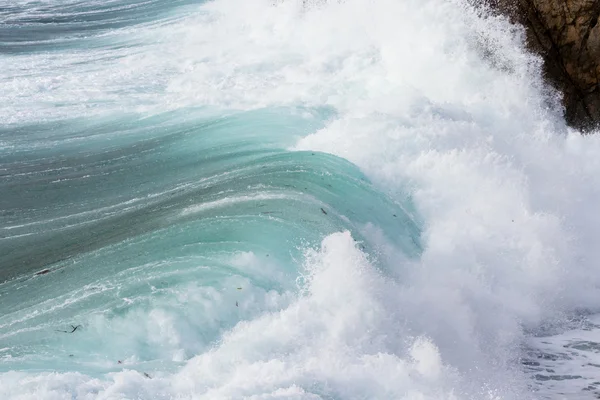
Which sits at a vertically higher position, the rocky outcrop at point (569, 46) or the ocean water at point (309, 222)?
the rocky outcrop at point (569, 46)

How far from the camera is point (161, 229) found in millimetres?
6105

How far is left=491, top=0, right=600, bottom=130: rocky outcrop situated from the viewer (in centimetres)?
991

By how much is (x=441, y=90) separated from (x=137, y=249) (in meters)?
5.76

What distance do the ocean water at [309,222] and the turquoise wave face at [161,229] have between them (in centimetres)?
3

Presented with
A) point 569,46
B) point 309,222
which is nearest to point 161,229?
point 309,222

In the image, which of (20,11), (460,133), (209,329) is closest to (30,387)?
(209,329)

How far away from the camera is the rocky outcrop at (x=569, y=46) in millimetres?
9914

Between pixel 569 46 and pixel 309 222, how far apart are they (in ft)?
20.9

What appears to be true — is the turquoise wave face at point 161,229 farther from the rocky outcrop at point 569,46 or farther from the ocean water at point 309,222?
the rocky outcrop at point 569,46

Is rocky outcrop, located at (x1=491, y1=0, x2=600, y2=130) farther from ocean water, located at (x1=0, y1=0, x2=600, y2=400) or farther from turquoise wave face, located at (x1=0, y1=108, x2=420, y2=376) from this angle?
turquoise wave face, located at (x1=0, y1=108, x2=420, y2=376)

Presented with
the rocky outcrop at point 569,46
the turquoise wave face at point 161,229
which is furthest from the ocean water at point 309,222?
the rocky outcrop at point 569,46

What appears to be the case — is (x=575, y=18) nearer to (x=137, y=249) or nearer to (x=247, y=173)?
(x=247, y=173)

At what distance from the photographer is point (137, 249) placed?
5801 mm

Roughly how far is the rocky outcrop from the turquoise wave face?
418 centimetres
